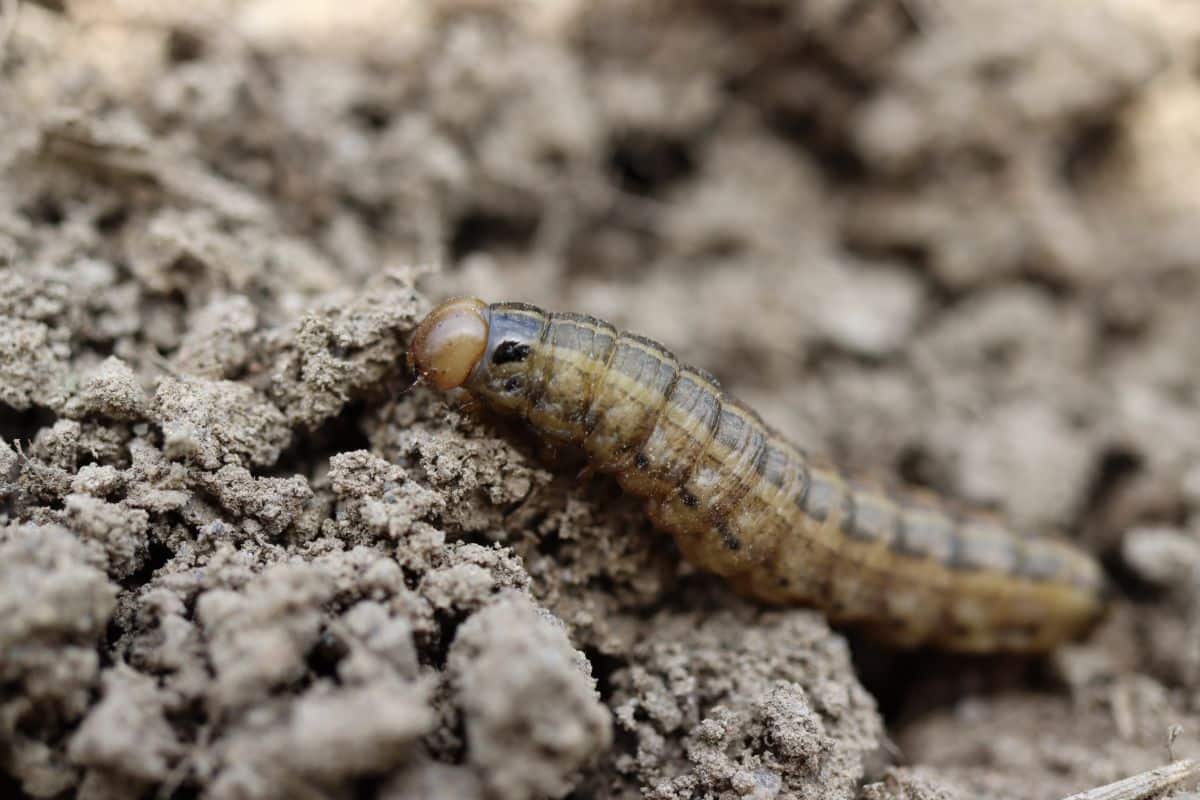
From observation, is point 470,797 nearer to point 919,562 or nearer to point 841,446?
point 919,562

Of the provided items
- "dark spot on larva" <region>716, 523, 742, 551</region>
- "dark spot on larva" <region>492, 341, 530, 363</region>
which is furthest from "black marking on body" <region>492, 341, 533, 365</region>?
"dark spot on larva" <region>716, 523, 742, 551</region>

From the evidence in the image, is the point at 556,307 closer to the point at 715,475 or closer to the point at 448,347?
the point at 448,347

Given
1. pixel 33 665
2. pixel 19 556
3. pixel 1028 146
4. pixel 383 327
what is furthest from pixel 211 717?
pixel 1028 146

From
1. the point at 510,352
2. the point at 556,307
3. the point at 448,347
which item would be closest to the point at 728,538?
the point at 510,352

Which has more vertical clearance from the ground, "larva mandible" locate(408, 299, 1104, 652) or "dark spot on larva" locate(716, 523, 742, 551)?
"larva mandible" locate(408, 299, 1104, 652)

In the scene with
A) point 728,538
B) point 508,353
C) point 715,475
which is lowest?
point 728,538

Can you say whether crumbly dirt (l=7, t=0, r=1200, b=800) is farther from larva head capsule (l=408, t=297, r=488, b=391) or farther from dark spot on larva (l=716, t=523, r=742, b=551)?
dark spot on larva (l=716, t=523, r=742, b=551)

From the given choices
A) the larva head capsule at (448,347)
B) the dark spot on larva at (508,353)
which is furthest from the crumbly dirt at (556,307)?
the dark spot on larva at (508,353)
